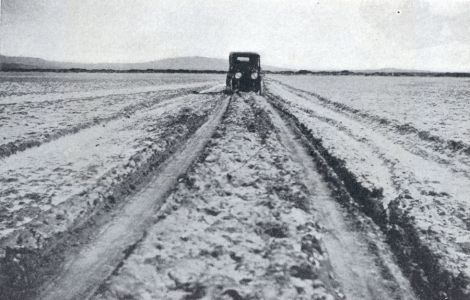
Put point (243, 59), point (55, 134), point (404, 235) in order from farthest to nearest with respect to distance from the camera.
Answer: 1. point (243, 59)
2. point (55, 134)
3. point (404, 235)

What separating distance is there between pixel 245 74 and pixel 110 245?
1989cm

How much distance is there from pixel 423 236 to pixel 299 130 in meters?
6.82

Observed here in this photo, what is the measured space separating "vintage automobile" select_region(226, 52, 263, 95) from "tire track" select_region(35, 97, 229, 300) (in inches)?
663

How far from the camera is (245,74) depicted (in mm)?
23078

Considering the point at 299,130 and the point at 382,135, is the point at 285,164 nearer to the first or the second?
the point at 299,130

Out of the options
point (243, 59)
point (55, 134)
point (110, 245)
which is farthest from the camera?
point (243, 59)

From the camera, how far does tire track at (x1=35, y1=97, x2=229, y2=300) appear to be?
3.40 m

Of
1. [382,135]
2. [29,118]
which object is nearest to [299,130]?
[382,135]

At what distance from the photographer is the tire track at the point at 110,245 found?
340cm

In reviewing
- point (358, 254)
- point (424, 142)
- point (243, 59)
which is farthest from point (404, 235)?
point (243, 59)

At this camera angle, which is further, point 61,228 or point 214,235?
point 61,228

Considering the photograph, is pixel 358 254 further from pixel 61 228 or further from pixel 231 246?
pixel 61 228

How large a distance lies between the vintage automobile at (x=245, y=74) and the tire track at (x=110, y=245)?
16828 millimetres

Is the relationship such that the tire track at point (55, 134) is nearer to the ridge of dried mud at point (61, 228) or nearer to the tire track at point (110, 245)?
the ridge of dried mud at point (61, 228)
